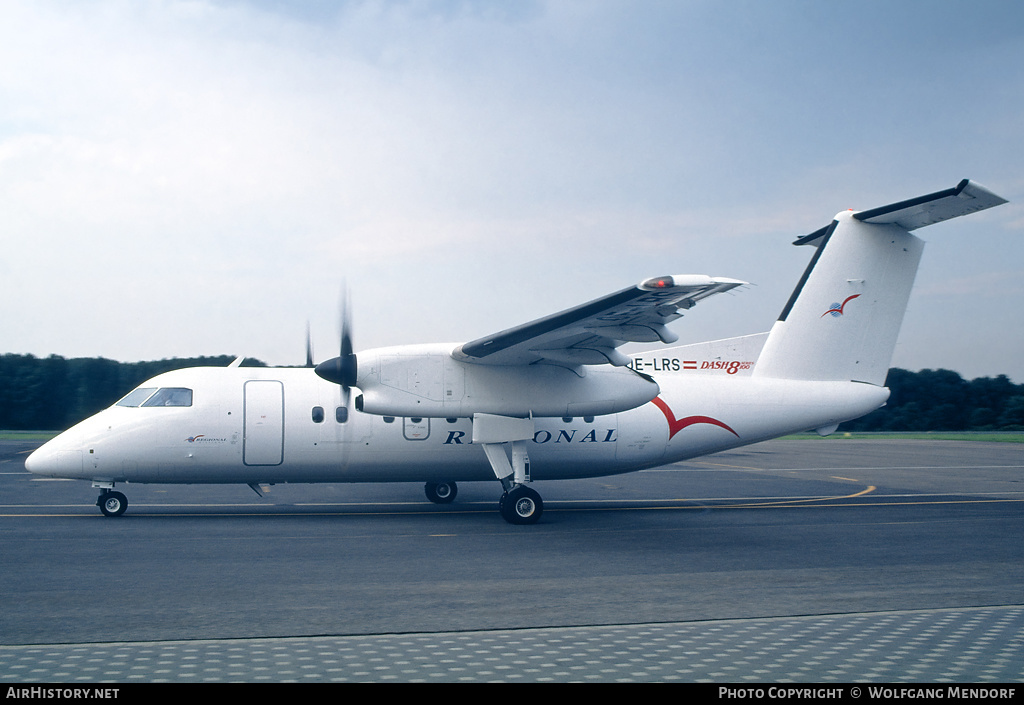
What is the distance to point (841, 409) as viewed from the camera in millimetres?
→ 13711

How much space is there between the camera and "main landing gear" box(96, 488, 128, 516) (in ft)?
39.9

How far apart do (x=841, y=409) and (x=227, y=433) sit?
10.6 m

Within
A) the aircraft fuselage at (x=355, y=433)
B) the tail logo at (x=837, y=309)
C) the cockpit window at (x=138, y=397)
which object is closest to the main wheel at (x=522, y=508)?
the aircraft fuselage at (x=355, y=433)

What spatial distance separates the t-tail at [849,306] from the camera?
1362 centimetres

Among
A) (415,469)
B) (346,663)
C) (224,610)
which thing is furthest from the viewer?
(415,469)

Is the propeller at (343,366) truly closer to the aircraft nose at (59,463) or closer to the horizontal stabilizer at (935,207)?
the aircraft nose at (59,463)

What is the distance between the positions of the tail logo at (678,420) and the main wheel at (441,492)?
4162mm

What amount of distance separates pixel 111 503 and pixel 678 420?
9577 mm

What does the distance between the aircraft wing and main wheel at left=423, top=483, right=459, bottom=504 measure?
3.76 meters

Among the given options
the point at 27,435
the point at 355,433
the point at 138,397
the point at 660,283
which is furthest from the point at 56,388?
the point at 660,283

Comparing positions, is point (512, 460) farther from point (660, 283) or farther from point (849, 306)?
point (849, 306)

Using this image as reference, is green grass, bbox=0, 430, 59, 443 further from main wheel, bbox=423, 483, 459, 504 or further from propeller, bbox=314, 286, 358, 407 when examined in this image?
propeller, bbox=314, 286, 358, 407
